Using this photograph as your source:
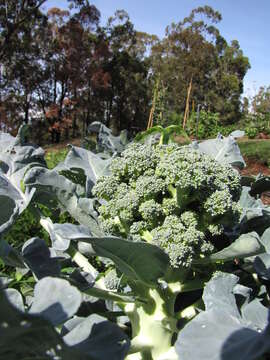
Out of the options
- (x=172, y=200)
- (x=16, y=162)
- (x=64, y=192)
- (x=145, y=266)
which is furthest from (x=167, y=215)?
(x=16, y=162)

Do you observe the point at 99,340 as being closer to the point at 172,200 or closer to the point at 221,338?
the point at 221,338

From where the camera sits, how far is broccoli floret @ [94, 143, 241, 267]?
2.55ft

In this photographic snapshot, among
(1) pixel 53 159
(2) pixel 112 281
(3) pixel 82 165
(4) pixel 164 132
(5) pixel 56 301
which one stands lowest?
(1) pixel 53 159

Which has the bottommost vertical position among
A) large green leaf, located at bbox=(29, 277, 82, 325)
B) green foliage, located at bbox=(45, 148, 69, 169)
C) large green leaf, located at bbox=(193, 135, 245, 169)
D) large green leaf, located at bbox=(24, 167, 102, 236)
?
green foliage, located at bbox=(45, 148, 69, 169)

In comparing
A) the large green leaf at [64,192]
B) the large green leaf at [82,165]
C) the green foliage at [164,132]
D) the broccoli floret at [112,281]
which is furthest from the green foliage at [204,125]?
the broccoli floret at [112,281]

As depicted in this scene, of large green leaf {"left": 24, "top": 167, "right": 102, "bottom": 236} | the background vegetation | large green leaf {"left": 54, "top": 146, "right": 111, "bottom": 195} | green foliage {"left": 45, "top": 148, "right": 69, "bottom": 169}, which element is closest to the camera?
large green leaf {"left": 24, "top": 167, "right": 102, "bottom": 236}

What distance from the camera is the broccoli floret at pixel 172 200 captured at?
2.55 feet

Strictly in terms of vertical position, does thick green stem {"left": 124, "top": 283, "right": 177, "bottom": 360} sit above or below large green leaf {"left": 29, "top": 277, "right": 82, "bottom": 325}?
below

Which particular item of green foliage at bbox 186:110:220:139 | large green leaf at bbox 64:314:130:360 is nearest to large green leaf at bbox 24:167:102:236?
large green leaf at bbox 64:314:130:360

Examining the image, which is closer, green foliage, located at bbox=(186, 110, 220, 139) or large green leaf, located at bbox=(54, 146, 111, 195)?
large green leaf, located at bbox=(54, 146, 111, 195)

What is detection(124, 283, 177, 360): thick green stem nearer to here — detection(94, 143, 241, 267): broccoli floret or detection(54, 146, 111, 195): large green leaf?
detection(94, 143, 241, 267): broccoli floret

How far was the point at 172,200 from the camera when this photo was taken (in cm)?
82

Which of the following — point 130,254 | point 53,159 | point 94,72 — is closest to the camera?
point 130,254

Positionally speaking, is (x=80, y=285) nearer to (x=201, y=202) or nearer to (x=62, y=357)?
(x=62, y=357)
